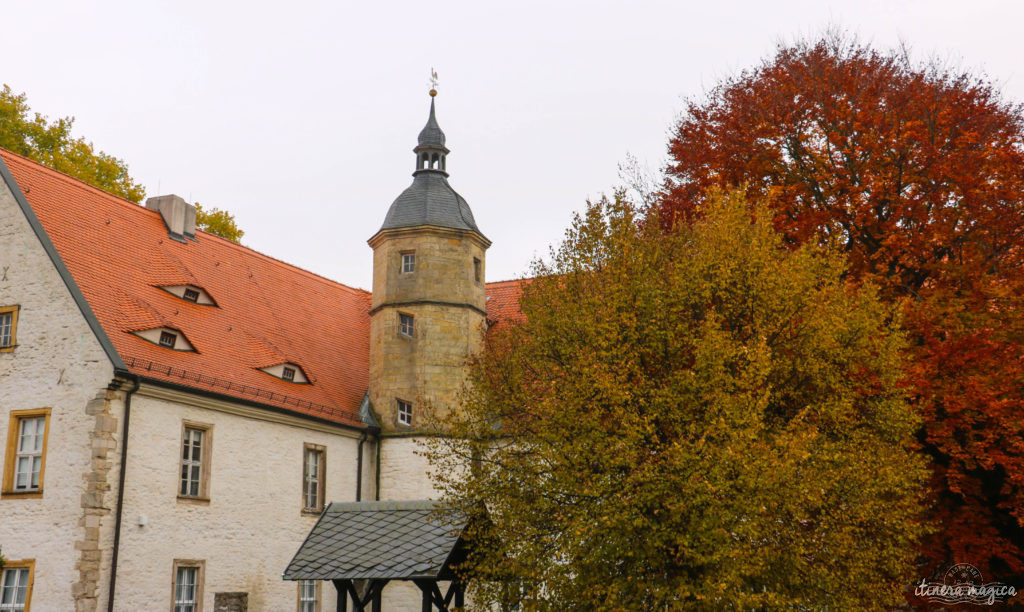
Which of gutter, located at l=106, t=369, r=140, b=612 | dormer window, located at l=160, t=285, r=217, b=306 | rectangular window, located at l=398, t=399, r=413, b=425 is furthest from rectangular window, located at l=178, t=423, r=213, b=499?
rectangular window, located at l=398, t=399, r=413, b=425

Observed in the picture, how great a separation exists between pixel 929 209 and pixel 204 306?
16.6 metres

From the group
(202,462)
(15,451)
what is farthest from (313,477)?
(15,451)

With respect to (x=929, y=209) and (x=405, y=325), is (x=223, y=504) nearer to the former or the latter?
(x=405, y=325)

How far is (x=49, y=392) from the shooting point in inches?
739

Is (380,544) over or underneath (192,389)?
underneath

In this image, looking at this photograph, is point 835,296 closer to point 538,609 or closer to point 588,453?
point 588,453

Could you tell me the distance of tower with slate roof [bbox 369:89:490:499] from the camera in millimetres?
25547

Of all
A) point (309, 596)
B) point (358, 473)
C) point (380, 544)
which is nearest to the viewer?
point (380, 544)

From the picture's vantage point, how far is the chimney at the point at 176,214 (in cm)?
2531

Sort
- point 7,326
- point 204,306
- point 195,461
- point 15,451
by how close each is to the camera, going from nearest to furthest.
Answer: point 15,451 → point 7,326 → point 195,461 → point 204,306

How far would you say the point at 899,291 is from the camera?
64.4 feet

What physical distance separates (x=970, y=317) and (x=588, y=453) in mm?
7907

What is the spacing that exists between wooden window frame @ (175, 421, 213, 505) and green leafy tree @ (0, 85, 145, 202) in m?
13.6

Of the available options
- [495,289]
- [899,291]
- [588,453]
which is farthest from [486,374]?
[495,289]
